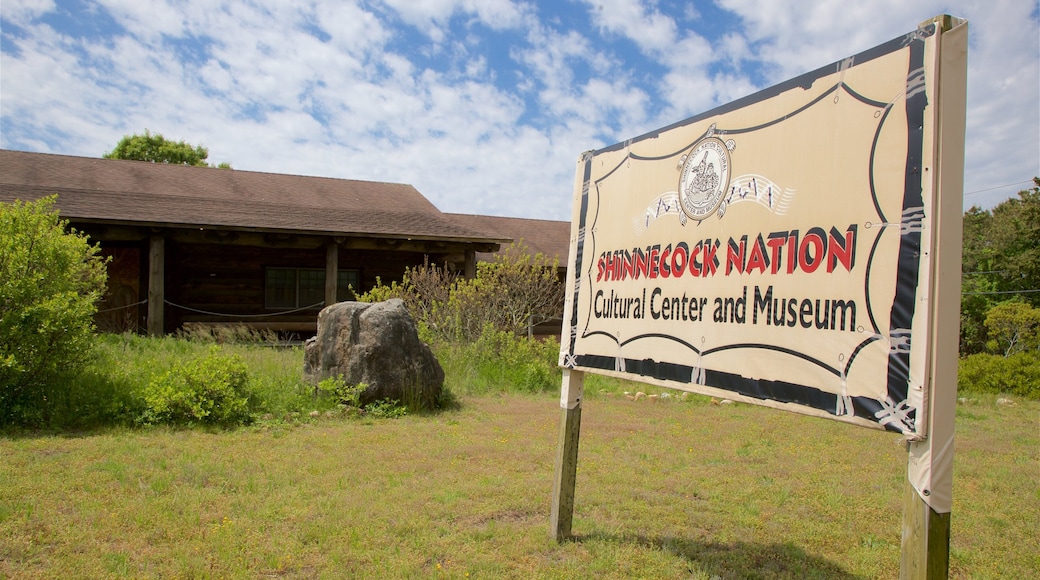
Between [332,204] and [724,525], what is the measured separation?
15.0 meters

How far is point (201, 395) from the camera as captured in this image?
6.60 metres

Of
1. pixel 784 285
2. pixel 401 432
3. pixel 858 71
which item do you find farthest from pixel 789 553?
pixel 401 432

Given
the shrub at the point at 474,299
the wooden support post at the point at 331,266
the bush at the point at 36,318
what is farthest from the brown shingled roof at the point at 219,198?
the bush at the point at 36,318

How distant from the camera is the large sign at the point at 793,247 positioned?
2.21 meters

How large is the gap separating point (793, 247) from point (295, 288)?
609 inches

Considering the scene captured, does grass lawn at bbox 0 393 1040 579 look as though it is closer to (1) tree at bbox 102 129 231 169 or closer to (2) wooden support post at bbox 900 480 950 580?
(2) wooden support post at bbox 900 480 950 580

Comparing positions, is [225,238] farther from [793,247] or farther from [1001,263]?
[1001,263]

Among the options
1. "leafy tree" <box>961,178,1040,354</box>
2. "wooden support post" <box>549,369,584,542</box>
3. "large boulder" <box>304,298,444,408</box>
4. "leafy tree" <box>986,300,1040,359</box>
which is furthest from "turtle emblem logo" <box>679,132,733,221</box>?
"leafy tree" <box>961,178,1040,354</box>

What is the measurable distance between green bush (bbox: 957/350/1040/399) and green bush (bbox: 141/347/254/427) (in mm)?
12245

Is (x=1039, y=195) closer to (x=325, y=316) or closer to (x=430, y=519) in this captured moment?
(x=325, y=316)

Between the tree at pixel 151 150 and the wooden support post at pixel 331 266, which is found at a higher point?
the tree at pixel 151 150

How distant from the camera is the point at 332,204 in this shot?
57.0ft

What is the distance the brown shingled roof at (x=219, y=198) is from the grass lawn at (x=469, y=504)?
7934 millimetres

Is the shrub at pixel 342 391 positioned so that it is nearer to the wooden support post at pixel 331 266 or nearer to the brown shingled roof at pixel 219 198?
the brown shingled roof at pixel 219 198
